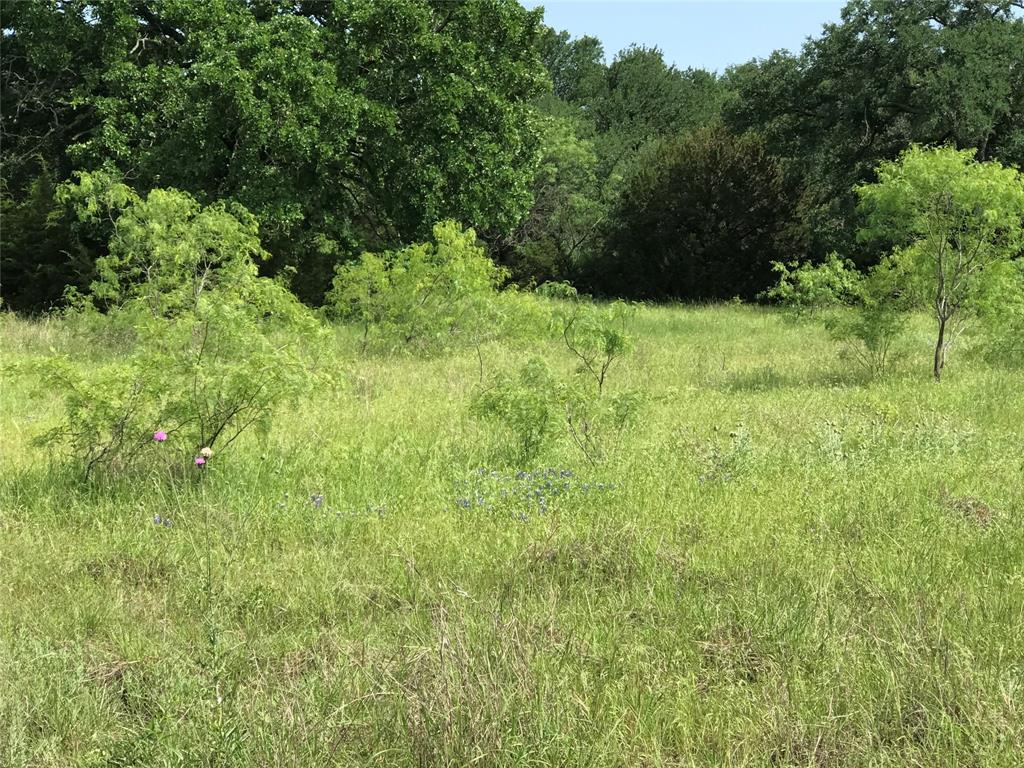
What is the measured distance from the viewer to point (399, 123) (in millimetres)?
18828

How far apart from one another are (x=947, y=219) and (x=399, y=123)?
12510mm

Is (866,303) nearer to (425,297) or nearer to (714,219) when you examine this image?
(425,297)

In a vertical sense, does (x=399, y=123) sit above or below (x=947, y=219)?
above

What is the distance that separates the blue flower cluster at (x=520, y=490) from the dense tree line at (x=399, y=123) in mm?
11895

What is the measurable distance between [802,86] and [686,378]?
57.7ft

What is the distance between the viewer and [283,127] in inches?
637

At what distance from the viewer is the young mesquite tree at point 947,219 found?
9938mm

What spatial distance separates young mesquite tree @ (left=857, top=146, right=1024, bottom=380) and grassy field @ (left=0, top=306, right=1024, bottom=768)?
459cm

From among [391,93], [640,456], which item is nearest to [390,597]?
[640,456]

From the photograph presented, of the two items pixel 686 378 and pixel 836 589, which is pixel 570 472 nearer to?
pixel 836 589

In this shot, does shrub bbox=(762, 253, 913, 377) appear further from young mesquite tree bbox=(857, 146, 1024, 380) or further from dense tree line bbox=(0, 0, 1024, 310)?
dense tree line bbox=(0, 0, 1024, 310)

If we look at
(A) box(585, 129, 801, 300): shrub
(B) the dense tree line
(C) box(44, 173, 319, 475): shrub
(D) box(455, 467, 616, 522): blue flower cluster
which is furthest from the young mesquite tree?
(A) box(585, 129, 801, 300): shrub

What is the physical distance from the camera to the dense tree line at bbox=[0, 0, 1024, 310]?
16.3m

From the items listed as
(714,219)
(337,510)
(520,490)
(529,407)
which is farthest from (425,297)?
(714,219)
